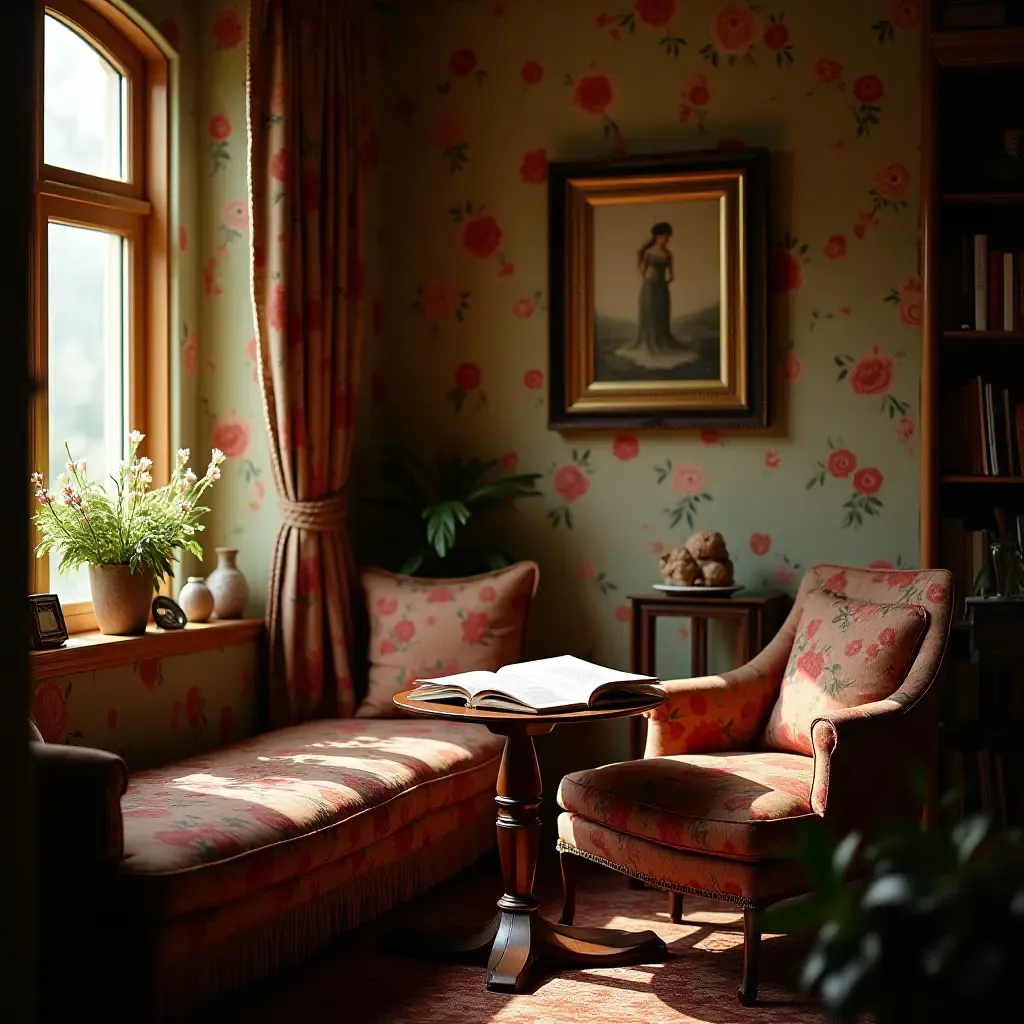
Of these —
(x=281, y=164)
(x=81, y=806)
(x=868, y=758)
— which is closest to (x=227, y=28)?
(x=281, y=164)

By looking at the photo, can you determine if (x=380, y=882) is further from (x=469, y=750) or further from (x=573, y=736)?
(x=573, y=736)

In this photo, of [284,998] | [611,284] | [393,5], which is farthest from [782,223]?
[284,998]

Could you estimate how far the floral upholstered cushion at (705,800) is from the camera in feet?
9.15

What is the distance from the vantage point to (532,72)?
432 centimetres

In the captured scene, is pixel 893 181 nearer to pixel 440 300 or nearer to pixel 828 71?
pixel 828 71

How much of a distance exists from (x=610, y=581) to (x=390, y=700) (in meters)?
0.85

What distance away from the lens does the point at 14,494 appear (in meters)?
1.64

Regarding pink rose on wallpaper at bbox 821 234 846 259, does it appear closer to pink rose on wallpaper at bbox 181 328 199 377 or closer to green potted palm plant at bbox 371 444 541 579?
green potted palm plant at bbox 371 444 541 579

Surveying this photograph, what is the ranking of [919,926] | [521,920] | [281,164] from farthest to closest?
1. [281,164]
2. [521,920]
3. [919,926]

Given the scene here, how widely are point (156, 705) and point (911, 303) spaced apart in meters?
2.49

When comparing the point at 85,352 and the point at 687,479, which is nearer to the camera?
the point at 85,352

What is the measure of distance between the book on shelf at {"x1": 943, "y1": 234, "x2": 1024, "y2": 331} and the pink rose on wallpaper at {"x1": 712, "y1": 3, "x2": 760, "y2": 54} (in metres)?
0.95

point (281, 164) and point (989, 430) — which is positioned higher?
point (281, 164)

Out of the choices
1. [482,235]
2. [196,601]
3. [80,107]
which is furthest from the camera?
[482,235]
